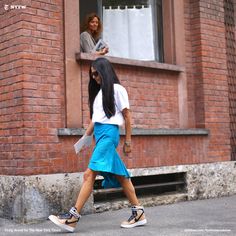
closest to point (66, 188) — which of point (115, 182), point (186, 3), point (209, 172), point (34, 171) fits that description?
point (34, 171)

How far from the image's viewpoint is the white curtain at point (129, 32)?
24.7ft

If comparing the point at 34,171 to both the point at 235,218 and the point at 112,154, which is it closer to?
the point at 112,154

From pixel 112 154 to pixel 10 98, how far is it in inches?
66.0

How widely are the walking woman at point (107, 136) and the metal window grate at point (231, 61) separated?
3778 mm

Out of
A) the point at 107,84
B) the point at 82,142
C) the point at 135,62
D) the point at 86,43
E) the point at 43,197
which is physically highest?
the point at 86,43

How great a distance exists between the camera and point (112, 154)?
16.7ft

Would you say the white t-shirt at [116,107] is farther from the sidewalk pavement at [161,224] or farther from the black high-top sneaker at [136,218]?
the sidewalk pavement at [161,224]

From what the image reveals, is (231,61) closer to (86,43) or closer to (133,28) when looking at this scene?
(133,28)

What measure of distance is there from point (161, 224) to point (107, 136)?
125cm

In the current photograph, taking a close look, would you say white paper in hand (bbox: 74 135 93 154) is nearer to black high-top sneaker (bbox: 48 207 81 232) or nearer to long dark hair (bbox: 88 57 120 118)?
long dark hair (bbox: 88 57 120 118)

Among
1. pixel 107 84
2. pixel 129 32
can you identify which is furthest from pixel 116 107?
pixel 129 32

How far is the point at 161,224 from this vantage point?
541cm

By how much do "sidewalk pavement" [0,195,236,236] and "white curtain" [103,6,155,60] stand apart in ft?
8.34

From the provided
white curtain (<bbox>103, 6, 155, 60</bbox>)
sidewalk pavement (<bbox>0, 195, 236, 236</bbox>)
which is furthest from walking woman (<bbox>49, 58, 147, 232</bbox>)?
white curtain (<bbox>103, 6, 155, 60</bbox>)
